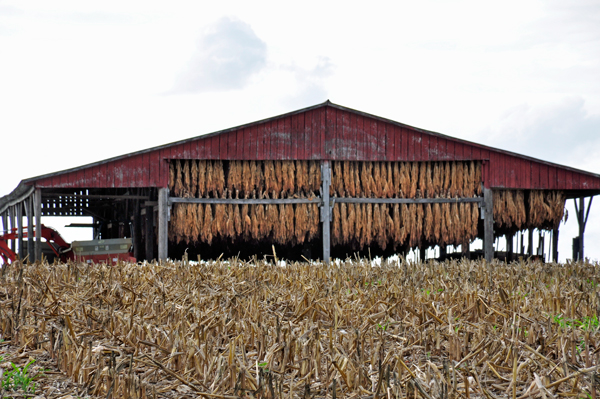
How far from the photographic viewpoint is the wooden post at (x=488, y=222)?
859 inches

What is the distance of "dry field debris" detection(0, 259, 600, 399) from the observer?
5.27 meters

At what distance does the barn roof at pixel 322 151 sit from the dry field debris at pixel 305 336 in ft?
31.8

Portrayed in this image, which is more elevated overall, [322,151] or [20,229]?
[322,151]

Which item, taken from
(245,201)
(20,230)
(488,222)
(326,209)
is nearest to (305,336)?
(245,201)

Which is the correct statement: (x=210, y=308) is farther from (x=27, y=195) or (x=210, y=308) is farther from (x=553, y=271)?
(x=27, y=195)

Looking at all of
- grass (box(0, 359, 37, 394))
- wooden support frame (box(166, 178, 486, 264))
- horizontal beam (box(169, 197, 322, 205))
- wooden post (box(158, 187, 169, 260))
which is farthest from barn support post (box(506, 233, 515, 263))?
grass (box(0, 359, 37, 394))

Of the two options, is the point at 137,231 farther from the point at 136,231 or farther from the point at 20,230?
the point at 20,230

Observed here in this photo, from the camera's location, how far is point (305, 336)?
618 cm

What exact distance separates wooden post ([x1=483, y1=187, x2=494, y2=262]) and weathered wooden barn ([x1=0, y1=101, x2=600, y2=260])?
34 millimetres

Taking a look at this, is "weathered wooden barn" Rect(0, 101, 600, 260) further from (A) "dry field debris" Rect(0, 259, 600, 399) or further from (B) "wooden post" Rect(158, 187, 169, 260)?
(A) "dry field debris" Rect(0, 259, 600, 399)

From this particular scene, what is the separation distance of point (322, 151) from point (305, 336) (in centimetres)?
1537

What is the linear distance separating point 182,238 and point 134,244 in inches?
212

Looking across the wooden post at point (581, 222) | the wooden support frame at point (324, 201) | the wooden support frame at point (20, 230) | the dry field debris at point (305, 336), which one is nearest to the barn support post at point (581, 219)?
the wooden post at point (581, 222)

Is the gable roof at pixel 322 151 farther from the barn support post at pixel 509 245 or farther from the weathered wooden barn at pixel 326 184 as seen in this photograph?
the barn support post at pixel 509 245
